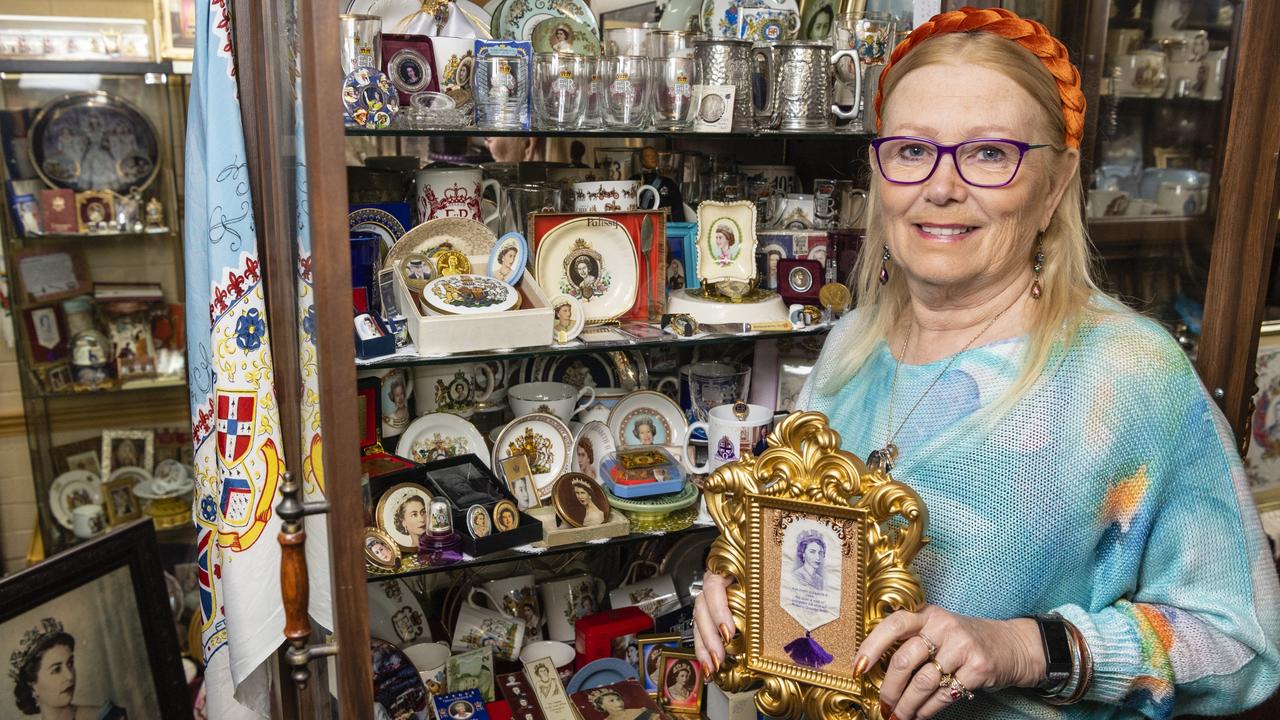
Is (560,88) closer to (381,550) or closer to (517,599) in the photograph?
(381,550)

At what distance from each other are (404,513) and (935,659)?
3.43ft

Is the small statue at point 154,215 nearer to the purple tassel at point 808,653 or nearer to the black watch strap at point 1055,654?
the purple tassel at point 808,653

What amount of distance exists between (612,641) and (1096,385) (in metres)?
1.27

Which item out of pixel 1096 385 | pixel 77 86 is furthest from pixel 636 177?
pixel 77 86

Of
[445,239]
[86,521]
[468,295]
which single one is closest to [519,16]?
[445,239]

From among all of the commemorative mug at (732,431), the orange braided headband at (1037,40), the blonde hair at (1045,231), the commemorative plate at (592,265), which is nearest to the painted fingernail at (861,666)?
the blonde hair at (1045,231)

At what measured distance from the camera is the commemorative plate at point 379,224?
6.37 feet

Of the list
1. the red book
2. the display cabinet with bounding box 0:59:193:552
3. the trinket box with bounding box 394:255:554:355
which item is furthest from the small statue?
the trinket box with bounding box 394:255:554:355

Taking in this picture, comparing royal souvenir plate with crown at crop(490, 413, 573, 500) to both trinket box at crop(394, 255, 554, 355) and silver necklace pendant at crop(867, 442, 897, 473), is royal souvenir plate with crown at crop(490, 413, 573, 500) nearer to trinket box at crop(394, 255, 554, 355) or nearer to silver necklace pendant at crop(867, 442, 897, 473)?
trinket box at crop(394, 255, 554, 355)

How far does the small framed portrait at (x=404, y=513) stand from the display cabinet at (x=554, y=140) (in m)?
0.09

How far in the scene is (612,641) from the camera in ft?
7.59

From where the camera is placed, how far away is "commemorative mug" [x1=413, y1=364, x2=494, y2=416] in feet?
7.13

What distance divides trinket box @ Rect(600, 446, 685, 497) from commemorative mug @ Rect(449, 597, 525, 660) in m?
0.42

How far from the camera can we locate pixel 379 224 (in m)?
1.97
